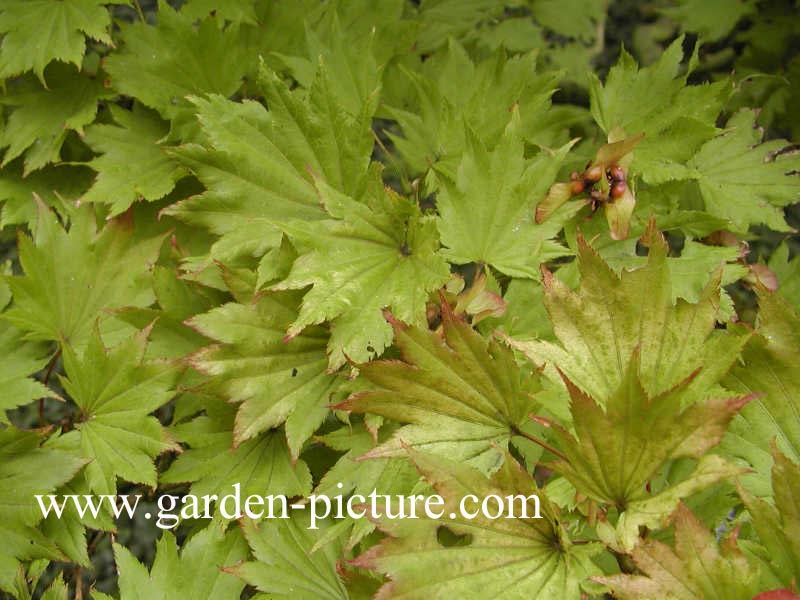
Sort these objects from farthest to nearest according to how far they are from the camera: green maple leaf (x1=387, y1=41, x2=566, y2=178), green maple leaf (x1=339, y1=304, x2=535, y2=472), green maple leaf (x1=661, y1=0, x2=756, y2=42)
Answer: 1. green maple leaf (x1=661, y1=0, x2=756, y2=42)
2. green maple leaf (x1=387, y1=41, x2=566, y2=178)
3. green maple leaf (x1=339, y1=304, x2=535, y2=472)

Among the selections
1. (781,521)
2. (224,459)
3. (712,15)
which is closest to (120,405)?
(224,459)

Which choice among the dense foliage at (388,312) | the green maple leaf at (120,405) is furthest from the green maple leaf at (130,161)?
the green maple leaf at (120,405)

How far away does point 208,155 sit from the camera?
3.38 feet

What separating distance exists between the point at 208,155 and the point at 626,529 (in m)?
0.75

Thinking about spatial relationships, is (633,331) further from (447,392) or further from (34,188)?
(34,188)

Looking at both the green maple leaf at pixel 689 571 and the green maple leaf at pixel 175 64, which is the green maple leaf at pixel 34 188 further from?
the green maple leaf at pixel 689 571

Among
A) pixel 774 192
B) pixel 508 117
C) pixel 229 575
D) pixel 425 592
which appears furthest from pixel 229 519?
pixel 774 192

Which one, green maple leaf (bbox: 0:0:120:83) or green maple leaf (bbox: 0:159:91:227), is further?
green maple leaf (bbox: 0:159:91:227)

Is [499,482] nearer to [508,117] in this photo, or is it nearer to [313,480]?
[313,480]

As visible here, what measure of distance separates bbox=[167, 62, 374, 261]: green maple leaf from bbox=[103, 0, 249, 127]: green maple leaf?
225 mm

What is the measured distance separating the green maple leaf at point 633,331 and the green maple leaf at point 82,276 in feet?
2.39

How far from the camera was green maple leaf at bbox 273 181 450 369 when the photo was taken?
94 centimetres

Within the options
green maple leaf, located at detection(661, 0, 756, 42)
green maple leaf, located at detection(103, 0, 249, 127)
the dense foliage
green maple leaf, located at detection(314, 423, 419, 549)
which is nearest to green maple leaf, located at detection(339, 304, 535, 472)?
the dense foliage

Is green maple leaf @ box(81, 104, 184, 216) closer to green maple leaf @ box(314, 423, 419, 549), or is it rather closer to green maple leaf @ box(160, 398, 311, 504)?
green maple leaf @ box(160, 398, 311, 504)
